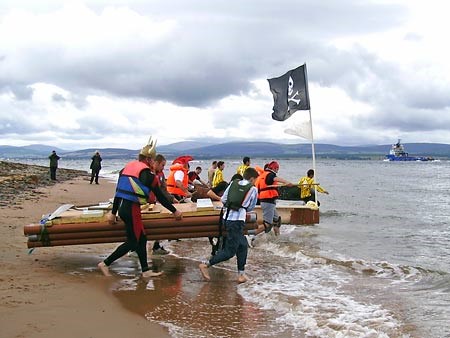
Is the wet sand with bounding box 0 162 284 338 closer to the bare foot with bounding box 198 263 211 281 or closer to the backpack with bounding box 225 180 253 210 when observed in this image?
the bare foot with bounding box 198 263 211 281

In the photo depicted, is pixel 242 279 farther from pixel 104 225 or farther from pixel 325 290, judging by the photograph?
pixel 104 225

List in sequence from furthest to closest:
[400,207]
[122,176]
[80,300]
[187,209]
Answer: [400,207]
[187,209]
[122,176]
[80,300]

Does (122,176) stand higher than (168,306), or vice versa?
(122,176)

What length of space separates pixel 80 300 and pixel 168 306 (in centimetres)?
100

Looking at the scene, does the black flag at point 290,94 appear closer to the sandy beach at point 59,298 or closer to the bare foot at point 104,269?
the sandy beach at point 59,298

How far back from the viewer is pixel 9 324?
5.05 metres

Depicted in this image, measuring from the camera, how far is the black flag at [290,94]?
13883 mm

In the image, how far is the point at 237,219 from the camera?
7.43 m

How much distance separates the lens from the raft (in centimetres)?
765

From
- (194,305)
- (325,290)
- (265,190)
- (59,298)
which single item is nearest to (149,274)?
(194,305)

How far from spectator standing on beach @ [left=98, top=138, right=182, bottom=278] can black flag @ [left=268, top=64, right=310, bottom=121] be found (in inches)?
278

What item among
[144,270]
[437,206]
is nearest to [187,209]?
[144,270]

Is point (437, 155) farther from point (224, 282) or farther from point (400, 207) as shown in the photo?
point (224, 282)

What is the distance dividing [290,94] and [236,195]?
7238 mm
